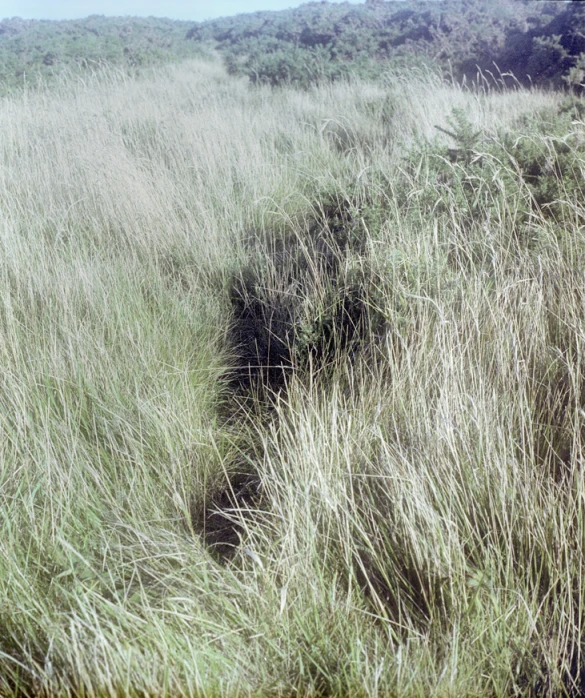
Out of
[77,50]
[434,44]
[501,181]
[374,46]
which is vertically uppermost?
[77,50]

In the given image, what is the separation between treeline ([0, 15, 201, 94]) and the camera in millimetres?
10578

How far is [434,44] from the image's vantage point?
11.7m

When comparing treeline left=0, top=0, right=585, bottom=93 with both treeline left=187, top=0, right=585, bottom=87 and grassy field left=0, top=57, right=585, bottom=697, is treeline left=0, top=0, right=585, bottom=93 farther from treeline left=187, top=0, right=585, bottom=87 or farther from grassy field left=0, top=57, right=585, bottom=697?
grassy field left=0, top=57, right=585, bottom=697

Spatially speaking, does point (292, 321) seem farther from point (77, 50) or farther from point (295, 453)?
point (77, 50)

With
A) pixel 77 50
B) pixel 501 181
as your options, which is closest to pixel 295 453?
pixel 501 181

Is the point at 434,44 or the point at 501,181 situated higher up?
the point at 434,44

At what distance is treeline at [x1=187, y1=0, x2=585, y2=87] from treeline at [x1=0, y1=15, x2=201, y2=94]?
1735 millimetres

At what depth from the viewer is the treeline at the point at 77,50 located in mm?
10578

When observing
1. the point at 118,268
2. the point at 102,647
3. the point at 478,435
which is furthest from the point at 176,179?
the point at 102,647

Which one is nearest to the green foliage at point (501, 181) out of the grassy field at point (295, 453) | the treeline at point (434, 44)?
the grassy field at point (295, 453)

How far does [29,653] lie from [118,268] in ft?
7.61

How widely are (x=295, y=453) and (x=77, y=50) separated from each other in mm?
13353

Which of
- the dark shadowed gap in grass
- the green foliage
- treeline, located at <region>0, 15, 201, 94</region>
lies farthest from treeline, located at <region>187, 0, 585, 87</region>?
the dark shadowed gap in grass

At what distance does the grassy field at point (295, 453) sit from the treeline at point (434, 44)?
5997 mm
